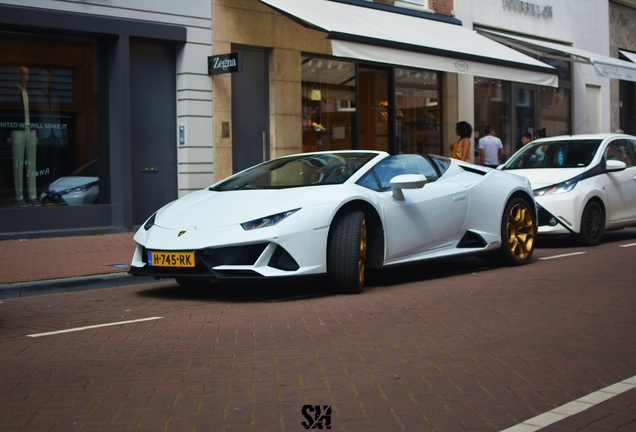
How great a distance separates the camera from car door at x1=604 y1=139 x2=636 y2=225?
39.1 feet

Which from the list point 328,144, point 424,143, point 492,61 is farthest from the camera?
point 424,143

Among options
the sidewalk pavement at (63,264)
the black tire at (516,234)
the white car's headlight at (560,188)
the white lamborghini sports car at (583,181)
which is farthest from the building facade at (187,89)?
the black tire at (516,234)

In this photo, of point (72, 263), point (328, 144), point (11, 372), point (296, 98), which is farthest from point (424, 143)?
point (11, 372)

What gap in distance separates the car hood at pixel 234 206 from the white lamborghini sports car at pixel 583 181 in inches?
198

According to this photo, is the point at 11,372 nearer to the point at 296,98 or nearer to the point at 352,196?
the point at 352,196

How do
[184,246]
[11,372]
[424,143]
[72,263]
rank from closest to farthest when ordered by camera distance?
[11,372] < [184,246] < [72,263] < [424,143]

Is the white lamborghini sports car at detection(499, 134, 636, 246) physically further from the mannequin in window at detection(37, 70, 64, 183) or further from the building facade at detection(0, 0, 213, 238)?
the mannequin in window at detection(37, 70, 64, 183)

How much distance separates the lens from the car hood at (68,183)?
12992mm

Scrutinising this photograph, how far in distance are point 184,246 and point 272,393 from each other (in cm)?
290

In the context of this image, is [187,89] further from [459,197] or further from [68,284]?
[459,197]

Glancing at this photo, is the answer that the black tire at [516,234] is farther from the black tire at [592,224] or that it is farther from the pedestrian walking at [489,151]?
the pedestrian walking at [489,151]

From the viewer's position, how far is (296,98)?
1639 cm

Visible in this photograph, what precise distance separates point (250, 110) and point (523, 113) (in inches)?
436

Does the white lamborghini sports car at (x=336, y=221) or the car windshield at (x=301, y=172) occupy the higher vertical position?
the car windshield at (x=301, y=172)
